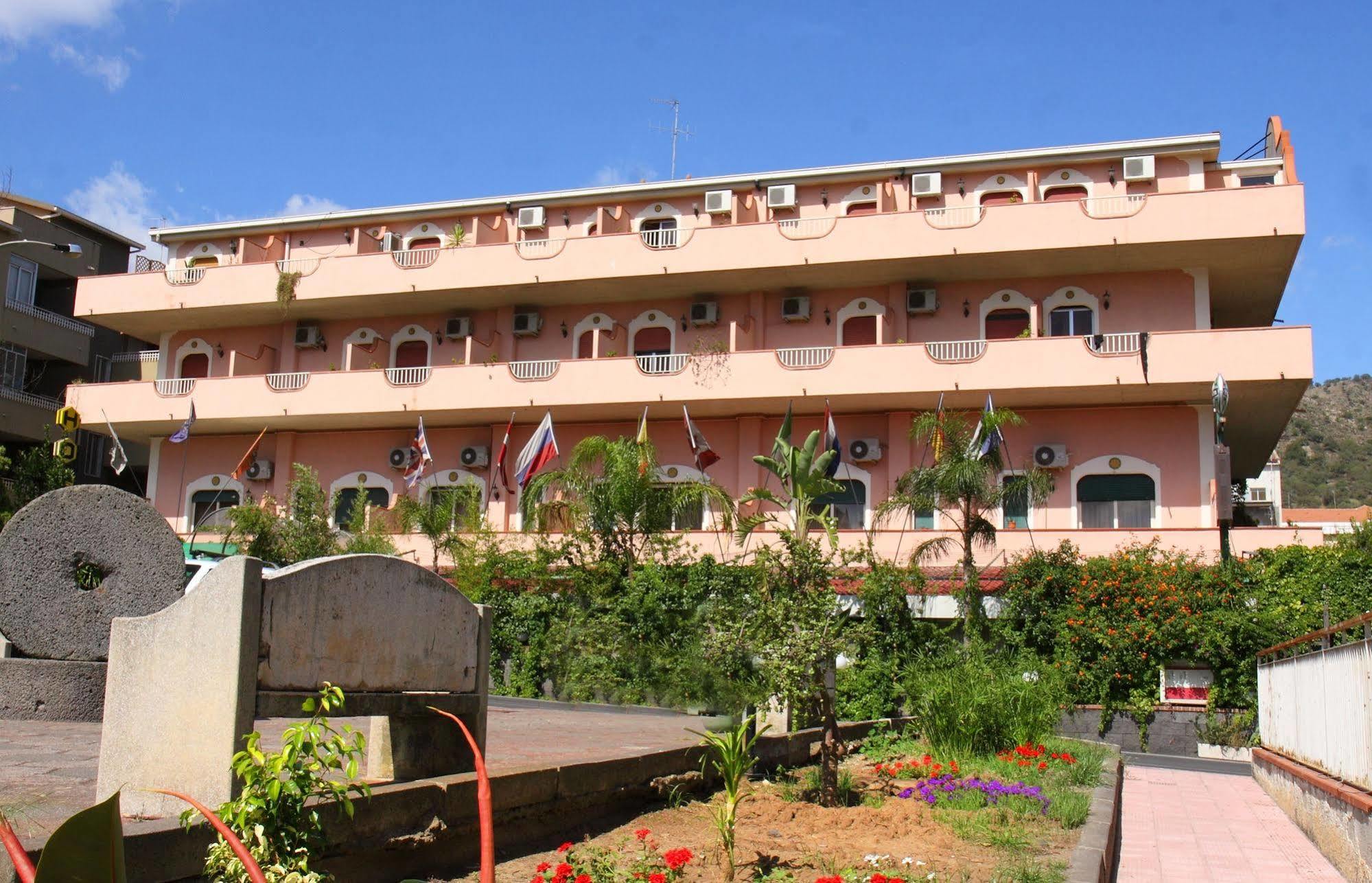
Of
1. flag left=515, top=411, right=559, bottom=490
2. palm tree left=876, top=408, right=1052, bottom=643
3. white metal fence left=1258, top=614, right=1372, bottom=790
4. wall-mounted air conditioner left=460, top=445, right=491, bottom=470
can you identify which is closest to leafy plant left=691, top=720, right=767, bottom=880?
white metal fence left=1258, top=614, right=1372, bottom=790

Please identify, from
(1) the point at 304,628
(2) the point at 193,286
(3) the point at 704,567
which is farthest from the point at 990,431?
(2) the point at 193,286

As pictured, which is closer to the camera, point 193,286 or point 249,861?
point 249,861

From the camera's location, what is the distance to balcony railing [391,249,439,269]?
29250 millimetres

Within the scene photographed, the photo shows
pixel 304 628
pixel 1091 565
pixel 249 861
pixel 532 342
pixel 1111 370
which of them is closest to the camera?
pixel 249 861

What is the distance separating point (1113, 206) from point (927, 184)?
4.53 metres

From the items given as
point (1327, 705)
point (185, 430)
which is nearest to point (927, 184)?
point (185, 430)

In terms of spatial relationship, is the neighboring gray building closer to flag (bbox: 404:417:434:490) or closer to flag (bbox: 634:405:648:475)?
flag (bbox: 404:417:434:490)

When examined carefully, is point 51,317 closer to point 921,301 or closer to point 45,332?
point 45,332

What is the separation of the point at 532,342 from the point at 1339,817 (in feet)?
76.9

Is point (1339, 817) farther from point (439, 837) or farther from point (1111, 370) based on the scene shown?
point (1111, 370)

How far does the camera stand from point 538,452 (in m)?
25.7

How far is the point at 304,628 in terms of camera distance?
524cm

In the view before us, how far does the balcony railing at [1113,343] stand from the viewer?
2411 centimetres

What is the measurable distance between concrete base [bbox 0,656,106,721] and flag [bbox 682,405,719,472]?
16.5m
